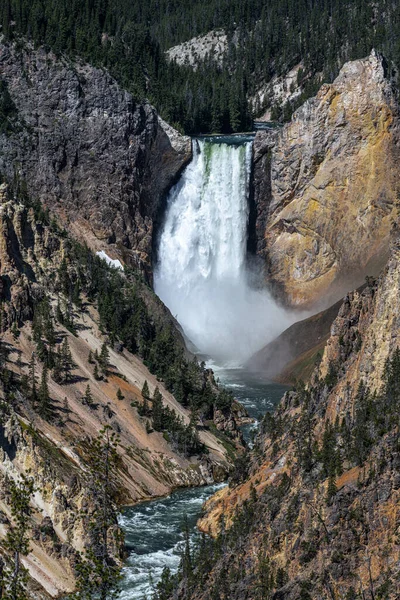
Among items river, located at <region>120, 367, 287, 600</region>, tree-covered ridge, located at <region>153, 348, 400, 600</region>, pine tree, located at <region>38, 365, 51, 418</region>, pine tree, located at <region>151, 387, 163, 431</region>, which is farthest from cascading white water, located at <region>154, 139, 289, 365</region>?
tree-covered ridge, located at <region>153, 348, 400, 600</region>

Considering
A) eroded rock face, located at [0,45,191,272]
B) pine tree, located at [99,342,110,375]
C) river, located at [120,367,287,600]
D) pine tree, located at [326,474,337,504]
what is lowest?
river, located at [120,367,287,600]

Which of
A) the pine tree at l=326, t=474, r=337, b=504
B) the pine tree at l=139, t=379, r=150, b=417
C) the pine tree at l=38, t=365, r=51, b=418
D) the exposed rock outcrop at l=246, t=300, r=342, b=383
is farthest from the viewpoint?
the exposed rock outcrop at l=246, t=300, r=342, b=383

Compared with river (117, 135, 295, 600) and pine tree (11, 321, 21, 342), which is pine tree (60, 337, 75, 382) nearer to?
pine tree (11, 321, 21, 342)

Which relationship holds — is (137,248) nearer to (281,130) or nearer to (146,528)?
(281,130)

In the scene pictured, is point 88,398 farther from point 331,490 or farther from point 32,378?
point 331,490

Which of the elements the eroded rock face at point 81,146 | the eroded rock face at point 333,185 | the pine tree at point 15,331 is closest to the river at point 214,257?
the eroded rock face at point 333,185

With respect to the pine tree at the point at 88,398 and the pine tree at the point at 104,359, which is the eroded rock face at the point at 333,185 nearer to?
the pine tree at the point at 104,359

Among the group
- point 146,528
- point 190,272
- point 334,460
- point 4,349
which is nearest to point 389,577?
point 334,460
